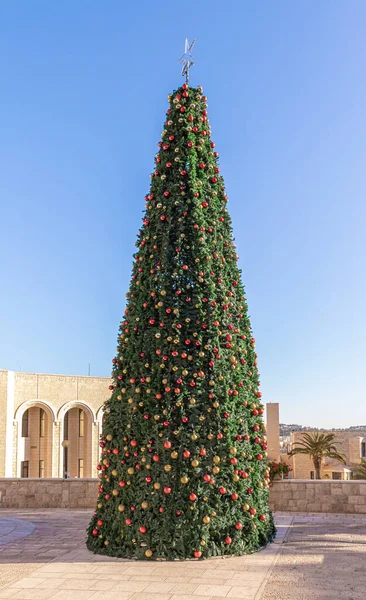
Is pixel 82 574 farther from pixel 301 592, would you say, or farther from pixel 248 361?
pixel 248 361

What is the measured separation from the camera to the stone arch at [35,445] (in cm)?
3250

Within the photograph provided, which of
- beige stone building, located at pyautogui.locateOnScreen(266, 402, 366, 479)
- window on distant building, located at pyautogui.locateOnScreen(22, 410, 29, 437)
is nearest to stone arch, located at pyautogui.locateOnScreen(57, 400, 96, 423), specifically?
window on distant building, located at pyautogui.locateOnScreen(22, 410, 29, 437)

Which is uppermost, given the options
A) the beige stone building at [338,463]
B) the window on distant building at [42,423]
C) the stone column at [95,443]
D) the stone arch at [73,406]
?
the stone arch at [73,406]

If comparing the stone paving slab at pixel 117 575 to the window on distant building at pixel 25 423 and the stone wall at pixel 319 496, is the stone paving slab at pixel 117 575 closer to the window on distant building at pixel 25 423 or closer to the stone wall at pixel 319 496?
the stone wall at pixel 319 496

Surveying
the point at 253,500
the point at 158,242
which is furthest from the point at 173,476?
the point at 158,242

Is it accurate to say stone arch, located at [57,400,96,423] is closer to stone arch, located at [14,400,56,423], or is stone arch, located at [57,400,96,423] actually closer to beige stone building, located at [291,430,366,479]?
stone arch, located at [14,400,56,423]

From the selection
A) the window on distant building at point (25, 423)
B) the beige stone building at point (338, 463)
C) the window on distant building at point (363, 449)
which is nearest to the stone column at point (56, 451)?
the window on distant building at point (25, 423)

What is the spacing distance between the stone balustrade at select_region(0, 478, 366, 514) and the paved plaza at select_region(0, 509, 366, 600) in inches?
86.7

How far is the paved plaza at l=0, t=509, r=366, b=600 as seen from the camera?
6922mm

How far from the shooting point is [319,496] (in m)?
13.3

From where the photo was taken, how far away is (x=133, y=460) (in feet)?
28.9

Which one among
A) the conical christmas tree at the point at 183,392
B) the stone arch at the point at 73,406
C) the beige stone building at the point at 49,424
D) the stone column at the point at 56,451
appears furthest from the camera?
the stone arch at the point at 73,406

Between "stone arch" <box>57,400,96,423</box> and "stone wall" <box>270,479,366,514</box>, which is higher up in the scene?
"stone arch" <box>57,400,96,423</box>

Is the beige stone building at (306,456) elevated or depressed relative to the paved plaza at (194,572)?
depressed
